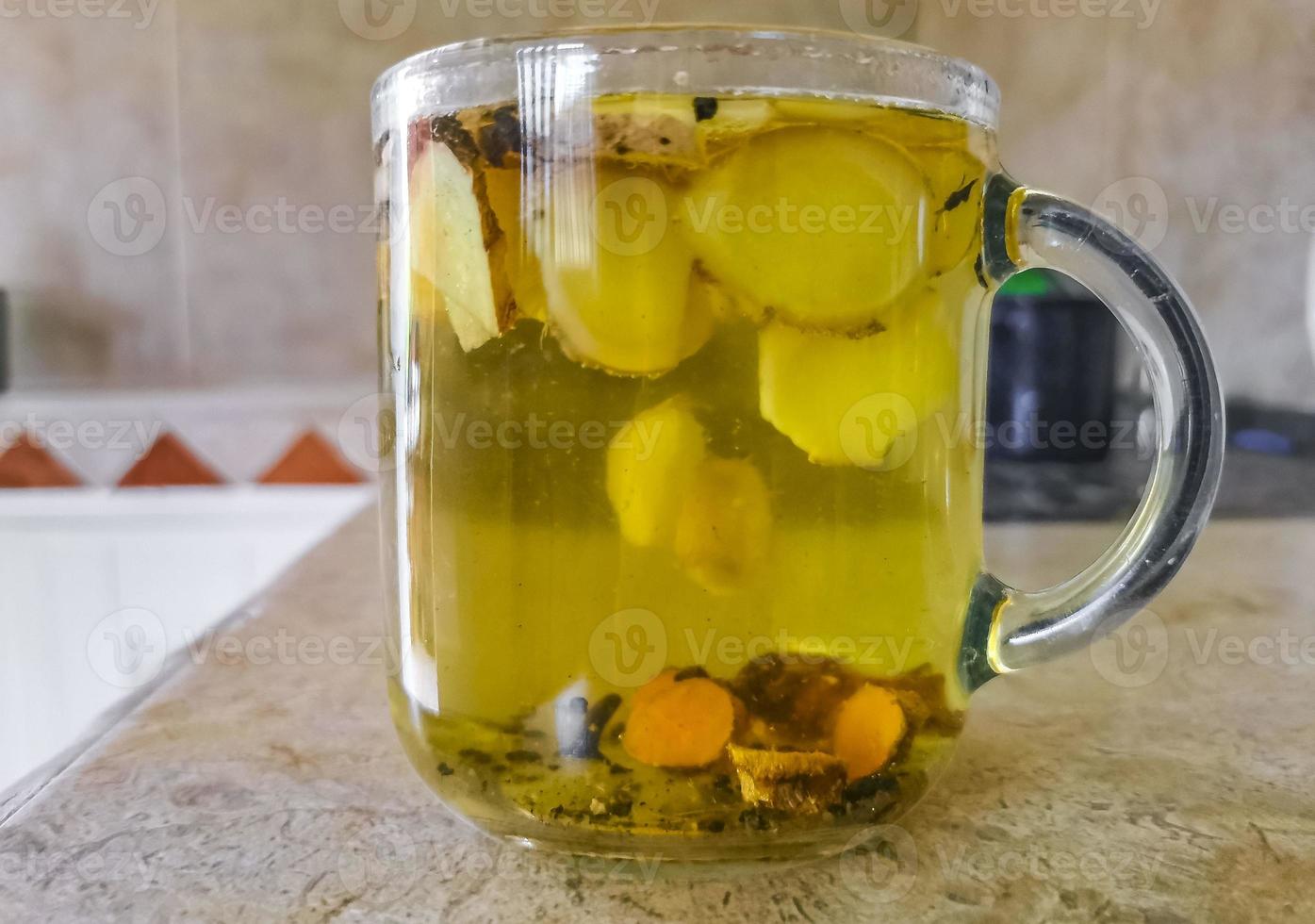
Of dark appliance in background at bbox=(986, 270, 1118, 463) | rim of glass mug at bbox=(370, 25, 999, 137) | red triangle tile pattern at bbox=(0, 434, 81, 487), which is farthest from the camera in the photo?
red triangle tile pattern at bbox=(0, 434, 81, 487)

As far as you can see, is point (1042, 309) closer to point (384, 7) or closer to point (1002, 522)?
point (1002, 522)

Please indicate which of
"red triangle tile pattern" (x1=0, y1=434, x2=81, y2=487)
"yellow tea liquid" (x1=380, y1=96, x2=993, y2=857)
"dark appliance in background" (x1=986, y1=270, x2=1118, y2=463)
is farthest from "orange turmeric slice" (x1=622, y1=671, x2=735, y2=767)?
"red triangle tile pattern" (x1=0, y1=434, x2=81, y2=487)

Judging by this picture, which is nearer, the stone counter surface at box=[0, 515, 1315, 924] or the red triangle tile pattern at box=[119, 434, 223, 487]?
the stone counter surface at box=[0, 515, 1315, 924]

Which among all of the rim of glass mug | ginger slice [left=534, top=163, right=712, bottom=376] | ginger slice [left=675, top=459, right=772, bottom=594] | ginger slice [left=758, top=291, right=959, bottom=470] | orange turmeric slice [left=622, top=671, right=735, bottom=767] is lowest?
orange turmeric slice [left=622, top=671, right=735, bottom=767]

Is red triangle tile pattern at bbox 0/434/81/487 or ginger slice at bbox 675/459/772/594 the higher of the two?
ginger slice at bbox 675/459/772/594

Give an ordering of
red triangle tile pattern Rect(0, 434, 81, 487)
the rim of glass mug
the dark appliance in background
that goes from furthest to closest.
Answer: red triangle tile pattern Rect(0, 434, 81, 487) < the dark appliance in background < the rim of glass mug

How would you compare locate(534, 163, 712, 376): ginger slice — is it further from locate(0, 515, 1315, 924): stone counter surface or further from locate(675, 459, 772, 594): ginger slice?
locate(0, 515, 1315, 924): stone counter surface

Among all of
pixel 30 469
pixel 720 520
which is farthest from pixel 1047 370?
pixel 30 469

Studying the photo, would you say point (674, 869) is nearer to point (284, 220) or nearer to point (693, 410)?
point (693, 410)

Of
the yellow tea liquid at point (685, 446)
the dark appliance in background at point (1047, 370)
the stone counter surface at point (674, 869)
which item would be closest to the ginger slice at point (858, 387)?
the yellow tea liquid at point (685, 446)

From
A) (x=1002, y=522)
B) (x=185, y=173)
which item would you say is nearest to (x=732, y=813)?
(x=1002, y=522)
